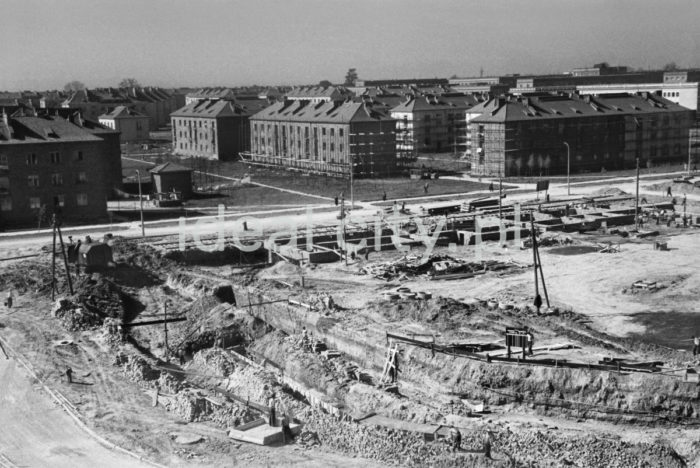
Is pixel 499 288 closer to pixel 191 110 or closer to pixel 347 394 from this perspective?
pixel 347 394

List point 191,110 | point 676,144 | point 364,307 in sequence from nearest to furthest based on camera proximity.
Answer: point 364,307 → point 676,144 → point 191,110

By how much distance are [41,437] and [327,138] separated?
57.8 meters

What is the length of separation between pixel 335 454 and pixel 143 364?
878 cm

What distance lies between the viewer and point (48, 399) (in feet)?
80.8

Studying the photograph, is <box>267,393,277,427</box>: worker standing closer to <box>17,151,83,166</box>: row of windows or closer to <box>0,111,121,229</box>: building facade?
<box>0,111,121,229</box>: building facade

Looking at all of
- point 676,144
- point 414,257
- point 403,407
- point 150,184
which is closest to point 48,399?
point 403,407

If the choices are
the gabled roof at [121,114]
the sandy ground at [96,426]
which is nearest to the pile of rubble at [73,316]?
the sandy ground at [96,426]

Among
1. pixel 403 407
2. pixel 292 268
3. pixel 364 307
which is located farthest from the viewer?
pixel 292 268

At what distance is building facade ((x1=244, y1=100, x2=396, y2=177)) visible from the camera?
246ft

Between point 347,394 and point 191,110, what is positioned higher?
point 191,110

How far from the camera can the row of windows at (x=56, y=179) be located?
52281 millimetres

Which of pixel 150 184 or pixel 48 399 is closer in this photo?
pixel 48 399

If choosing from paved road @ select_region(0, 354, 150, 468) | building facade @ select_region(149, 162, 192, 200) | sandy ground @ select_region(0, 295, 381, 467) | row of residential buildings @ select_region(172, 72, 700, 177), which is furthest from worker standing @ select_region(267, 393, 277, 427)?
row of residential buildings @ select_region(172, 72, 700, 177)

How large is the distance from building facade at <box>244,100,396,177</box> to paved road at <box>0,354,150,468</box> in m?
47.4
